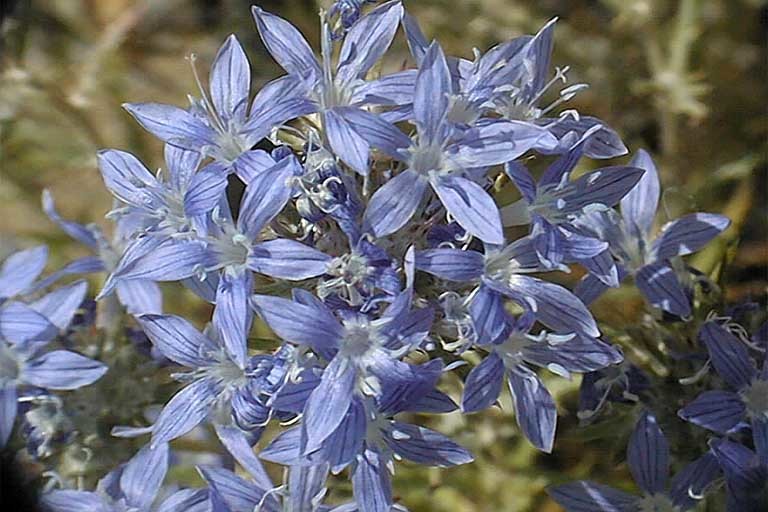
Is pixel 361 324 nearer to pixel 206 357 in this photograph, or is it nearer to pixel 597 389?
pixel 206 357

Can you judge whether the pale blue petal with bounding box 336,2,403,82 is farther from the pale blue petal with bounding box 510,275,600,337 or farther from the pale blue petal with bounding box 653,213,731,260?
the pale blue petal with bounding box 653,213,731,260

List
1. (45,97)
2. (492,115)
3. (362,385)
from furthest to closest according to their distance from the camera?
1. (45,97)
2. (492,115)
3. (362,385)

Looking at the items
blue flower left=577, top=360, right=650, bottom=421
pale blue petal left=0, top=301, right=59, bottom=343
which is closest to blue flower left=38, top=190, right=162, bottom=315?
pale blue petal left=0, top=301, right=59, bottom=343

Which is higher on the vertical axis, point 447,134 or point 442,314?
point 447,134

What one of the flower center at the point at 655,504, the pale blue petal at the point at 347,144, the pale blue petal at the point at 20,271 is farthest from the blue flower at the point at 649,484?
the pale blue petal at the point at 20,271

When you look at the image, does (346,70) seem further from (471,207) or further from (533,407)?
(533,407)

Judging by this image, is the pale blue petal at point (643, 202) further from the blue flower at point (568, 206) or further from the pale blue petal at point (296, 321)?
the pale blue petal at point (296, 321)

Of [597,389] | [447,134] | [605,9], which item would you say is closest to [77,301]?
[447,134]
